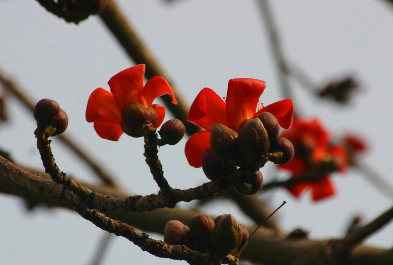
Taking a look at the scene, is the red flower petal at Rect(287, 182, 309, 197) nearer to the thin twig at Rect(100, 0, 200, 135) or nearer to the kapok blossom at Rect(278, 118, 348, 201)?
the kapok blossom at Rect(278, 118, 348, 201)

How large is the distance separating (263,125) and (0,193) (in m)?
1.44

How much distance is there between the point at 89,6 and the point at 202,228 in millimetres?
1021

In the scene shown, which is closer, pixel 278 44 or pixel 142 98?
pixel 142 98

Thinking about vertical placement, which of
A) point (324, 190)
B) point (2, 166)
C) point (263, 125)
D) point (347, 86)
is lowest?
point (2, 166)

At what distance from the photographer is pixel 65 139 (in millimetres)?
2889

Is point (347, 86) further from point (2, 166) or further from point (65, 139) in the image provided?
point (2, 166)

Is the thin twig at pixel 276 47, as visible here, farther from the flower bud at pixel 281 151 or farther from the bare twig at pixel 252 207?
the flower bud at pixel 281 151

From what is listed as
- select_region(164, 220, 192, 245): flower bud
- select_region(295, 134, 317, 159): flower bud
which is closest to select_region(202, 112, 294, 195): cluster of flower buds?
select_region(164, 220, 192, 245): flower bud

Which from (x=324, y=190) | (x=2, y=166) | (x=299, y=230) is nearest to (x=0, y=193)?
(x=2, y=166)

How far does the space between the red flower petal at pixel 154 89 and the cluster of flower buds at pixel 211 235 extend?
37 cm

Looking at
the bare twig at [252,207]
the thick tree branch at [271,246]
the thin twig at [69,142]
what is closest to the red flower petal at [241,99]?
the thick tree branch at [271,246]

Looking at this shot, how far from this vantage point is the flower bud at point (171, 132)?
1131 mm

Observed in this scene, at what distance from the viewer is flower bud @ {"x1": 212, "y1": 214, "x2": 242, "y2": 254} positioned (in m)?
1.08

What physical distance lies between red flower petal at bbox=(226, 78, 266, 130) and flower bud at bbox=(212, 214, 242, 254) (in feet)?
0.86
